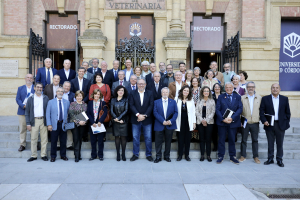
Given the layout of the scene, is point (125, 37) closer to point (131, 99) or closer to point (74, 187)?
point (131, 99)

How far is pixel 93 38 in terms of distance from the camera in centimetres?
1060

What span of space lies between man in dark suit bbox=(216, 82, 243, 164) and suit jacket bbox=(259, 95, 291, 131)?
62cm

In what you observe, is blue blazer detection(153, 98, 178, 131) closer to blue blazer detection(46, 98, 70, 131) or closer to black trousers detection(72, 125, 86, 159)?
black trousers detection(72, 125, 86, 159)

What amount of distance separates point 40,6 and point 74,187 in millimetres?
9870

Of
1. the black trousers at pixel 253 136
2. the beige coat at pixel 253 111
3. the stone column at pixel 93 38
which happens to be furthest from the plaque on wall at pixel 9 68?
the black trousers at pixel 253 136

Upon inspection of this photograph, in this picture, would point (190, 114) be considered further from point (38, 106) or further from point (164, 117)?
point (38, 106)

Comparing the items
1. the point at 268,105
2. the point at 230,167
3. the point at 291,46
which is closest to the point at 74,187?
the point at 230,167

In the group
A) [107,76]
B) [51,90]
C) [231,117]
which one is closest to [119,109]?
[107,76]

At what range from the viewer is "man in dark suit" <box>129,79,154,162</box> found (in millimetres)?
6465

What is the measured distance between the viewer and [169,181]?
504 cm

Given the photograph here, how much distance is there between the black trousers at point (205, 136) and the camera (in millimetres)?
6551

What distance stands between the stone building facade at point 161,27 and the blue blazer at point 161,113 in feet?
16.0

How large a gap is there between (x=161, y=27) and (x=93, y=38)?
331cm

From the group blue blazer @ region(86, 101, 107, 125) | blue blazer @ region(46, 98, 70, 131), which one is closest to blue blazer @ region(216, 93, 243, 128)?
blue blazer @ region(86, 101, 107, 125)
